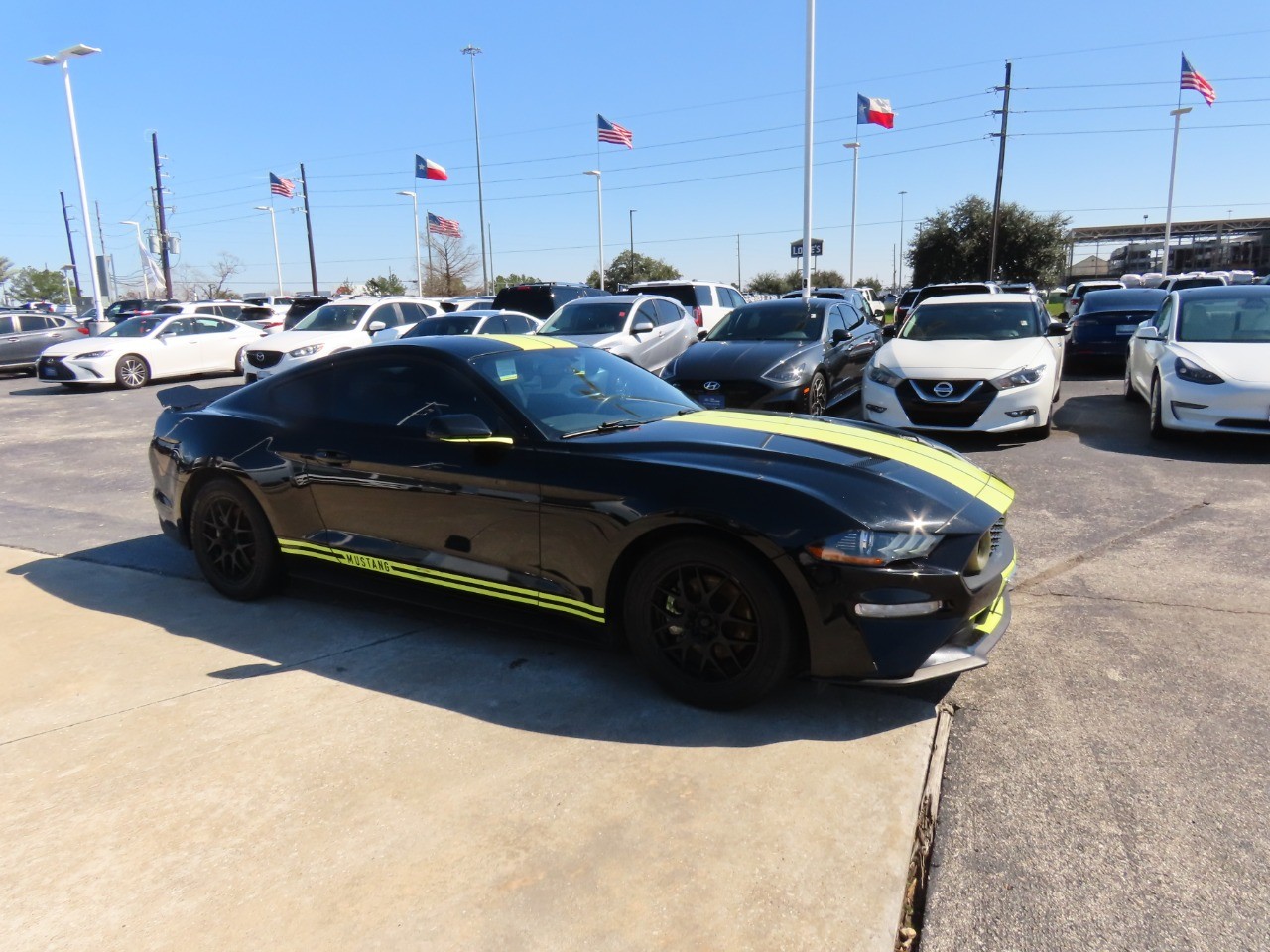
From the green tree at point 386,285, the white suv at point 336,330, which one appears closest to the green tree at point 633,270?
the green tree at point 386,285

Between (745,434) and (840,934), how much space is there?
81.8 inches

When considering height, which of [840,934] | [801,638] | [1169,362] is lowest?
[840,934]

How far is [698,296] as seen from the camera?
16.1 metres

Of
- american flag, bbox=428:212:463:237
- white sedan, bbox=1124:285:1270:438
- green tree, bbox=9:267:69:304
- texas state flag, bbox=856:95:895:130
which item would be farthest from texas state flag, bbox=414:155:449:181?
green tree, bbox=9:267:69:304

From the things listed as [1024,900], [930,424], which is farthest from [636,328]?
[1024,900]

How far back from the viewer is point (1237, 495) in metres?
6.26

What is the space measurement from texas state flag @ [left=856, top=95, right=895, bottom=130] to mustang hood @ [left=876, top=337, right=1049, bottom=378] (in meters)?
17.0

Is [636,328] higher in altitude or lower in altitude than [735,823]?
higher

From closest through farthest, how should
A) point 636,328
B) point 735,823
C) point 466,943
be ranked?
point 466,943 → point 735,823 → point 636,328

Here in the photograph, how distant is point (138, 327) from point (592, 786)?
18.4 meters

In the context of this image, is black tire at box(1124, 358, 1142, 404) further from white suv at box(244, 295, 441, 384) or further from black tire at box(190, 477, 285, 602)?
white suv at box(244, 295, 441, 384)

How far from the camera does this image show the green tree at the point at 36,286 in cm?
9269

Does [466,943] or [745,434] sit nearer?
[466,943]

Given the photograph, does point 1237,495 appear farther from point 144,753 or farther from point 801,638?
point 144,753
